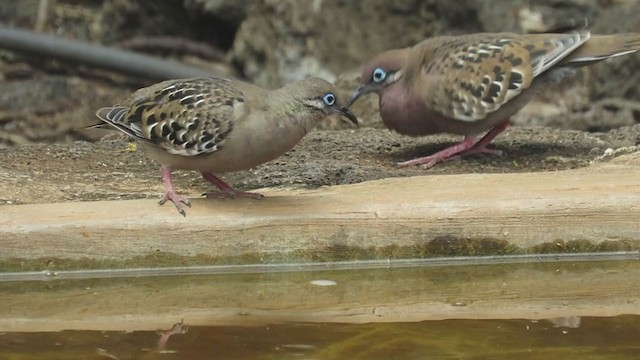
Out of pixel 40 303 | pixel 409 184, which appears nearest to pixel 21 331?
pixel 40 303

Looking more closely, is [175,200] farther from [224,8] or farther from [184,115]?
[224,8]

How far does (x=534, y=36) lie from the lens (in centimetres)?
611

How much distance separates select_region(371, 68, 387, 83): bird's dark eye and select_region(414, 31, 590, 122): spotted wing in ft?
0.88

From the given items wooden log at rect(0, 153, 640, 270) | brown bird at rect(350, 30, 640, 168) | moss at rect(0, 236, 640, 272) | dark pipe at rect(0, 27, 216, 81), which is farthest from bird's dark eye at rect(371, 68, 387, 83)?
dark pipe at rect(0, 27, 216, 81)

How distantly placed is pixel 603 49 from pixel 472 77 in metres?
0.73

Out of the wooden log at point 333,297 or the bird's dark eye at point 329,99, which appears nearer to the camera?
the wooden log at point 333,297

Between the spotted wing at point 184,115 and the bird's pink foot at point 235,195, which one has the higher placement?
the spotted wing at point 184,115

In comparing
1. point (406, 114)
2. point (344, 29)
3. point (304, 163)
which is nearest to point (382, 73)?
point (406, 114)

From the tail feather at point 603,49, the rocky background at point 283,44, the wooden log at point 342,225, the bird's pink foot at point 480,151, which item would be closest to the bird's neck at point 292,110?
the wooden log at point 342,225

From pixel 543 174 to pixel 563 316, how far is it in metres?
1.17

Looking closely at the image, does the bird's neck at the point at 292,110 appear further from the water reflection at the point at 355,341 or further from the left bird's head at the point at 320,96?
the water reflection at the point at 355,341

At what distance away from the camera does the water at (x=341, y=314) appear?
3.84m

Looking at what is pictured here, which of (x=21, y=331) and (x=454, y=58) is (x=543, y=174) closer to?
(x=454, y=58)

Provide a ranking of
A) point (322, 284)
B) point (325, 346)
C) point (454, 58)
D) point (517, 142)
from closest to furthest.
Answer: point (325, 346), point (322, 284), point (454, 58), point (517, 142)
